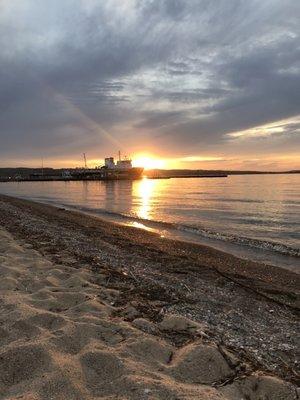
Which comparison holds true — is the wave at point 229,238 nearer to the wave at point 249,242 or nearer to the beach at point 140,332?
the wave at point 249,242

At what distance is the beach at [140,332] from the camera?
4398 mm

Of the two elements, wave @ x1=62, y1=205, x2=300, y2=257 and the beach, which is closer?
the beach

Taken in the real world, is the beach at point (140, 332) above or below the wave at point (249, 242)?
above

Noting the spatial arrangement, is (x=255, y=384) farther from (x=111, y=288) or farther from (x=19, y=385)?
(x=111, y=288)

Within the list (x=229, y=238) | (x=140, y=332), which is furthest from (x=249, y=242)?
(x=140, y=332)

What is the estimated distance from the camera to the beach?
4398mm

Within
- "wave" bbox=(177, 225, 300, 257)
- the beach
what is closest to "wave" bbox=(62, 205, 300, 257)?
"wave" bbox=(177, 225, 300, 257)

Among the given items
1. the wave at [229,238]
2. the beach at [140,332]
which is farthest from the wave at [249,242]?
the beach at [140,332]

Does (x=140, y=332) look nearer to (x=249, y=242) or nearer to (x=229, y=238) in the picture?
(x=249, y=242)

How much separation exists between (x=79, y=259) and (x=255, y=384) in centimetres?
764

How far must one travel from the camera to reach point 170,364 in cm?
499

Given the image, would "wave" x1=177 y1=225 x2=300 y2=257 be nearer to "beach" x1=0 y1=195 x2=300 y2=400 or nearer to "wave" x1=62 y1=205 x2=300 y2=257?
"wave" x1=62 y1=205 x2=300 y2=257

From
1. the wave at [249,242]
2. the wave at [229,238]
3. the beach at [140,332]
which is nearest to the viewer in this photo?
the beach at [140,332]

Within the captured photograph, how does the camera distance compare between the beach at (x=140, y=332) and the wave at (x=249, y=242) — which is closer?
the beach at (x=140, y=332)
